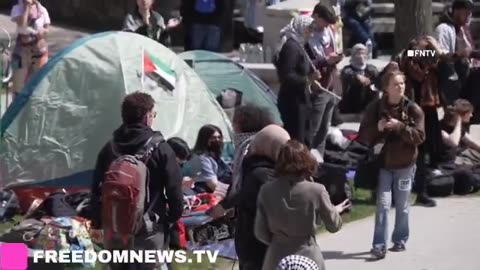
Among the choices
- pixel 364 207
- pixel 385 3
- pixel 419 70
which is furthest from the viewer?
pixel 385 3

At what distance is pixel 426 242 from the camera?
10477 millimetres

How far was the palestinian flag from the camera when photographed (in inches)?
446

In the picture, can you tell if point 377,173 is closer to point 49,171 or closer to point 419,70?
point 419,70

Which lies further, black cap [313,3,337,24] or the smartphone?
black cap [313,3,337,24]

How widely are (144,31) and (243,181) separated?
600 centimetres

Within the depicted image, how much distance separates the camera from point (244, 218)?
7699 mm

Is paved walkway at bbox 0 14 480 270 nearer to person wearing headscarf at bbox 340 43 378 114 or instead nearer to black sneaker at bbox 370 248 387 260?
black sneaker at bbox 370 248 387 260

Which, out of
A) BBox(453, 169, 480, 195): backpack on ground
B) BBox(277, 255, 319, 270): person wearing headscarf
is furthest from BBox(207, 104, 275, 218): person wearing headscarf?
BBox(453, 169, 480, 195): backpack on ground

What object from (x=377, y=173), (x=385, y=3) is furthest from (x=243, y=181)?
(x=385, y=3)

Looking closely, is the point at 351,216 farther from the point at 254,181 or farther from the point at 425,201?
the point at 254,181

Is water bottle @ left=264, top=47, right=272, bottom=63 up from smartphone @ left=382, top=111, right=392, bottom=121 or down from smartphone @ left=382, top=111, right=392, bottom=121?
down

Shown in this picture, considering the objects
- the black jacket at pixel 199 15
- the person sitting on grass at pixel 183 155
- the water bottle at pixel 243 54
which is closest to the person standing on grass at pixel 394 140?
the person sitting on grass at pixel 183 155

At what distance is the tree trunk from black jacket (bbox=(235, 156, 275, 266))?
7.96 meters

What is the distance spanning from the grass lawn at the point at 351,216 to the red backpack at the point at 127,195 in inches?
62.0
